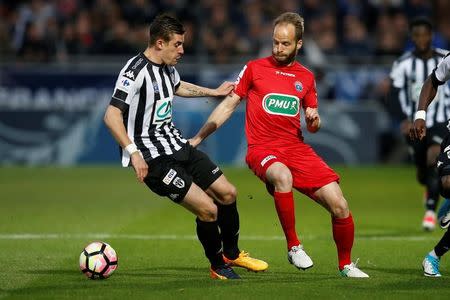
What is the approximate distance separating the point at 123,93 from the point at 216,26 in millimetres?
13734

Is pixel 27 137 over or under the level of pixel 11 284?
under

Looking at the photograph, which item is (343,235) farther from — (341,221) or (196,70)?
(196,70)

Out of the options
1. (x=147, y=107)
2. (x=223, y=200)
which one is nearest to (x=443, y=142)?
(x=223, y=200)

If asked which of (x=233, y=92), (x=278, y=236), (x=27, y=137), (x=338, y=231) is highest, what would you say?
(x=233, y=92)

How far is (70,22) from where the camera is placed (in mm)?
22344

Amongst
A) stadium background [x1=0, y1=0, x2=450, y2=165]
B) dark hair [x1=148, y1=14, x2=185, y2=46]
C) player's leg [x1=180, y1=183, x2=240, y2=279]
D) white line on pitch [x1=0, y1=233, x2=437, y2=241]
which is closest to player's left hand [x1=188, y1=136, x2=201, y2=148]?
player's leg [x1=180, y1=183, x2=240, y2=279]

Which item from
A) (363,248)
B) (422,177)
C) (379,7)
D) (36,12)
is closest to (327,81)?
(379,7)

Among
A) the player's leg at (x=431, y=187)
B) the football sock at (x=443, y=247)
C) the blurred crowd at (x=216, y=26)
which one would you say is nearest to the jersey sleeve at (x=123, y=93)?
the football sock at (x=443, y=247)

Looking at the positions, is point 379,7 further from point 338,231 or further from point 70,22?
point 338,231

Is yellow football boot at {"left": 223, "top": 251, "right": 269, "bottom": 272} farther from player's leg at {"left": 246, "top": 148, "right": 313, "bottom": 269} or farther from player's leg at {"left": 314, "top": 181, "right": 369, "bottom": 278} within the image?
player's leg at {"left": 314, "top": 181, "right": 369, "bottom": 278}

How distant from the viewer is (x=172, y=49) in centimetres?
851

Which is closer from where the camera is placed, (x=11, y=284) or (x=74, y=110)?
(x=11, y=284)

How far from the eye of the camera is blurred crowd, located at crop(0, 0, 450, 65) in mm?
21406

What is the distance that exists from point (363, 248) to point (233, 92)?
2.53 metres
